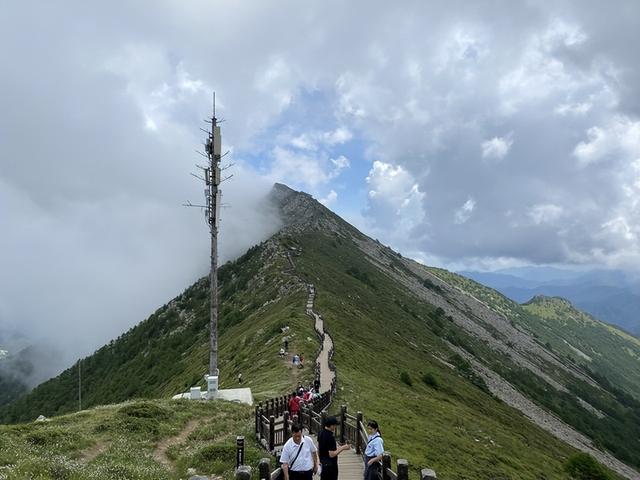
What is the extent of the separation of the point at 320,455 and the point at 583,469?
4495 centimetres

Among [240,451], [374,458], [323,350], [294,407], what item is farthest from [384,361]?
[374,458]

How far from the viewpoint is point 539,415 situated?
87.9m

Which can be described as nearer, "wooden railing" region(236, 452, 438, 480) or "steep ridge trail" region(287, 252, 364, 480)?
"wooden railing" region(236, 452, 438, 480)

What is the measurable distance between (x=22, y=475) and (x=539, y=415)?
93430 mm

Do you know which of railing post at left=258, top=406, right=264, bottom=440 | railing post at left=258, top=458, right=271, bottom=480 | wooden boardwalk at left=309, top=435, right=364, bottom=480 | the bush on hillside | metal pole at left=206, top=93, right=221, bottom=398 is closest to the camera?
railing post at left=258, top=458, right=271, bottom=480

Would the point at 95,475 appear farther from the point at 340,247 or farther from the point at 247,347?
the point at 340,247

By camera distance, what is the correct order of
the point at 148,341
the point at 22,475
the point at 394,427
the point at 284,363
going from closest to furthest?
the point at 22,475, the point at 394,427, the point at 284,363, the point at 148,341

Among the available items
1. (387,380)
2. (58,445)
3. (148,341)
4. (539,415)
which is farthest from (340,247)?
(58,445)

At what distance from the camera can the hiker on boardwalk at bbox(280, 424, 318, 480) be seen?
34.7 ft

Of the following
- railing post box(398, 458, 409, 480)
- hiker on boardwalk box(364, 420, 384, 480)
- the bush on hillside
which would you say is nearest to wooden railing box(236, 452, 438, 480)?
railing post box(398, 458, 409, 480)

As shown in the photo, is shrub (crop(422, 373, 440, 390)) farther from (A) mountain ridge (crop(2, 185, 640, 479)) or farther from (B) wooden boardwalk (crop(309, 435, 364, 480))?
(B) wooden boardwalk (crop(309, 435, 364, 480))

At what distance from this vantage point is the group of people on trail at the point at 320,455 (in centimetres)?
1060

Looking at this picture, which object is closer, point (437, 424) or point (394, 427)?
point (394, 427)

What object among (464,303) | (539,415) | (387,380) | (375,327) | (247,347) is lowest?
(539,415)
